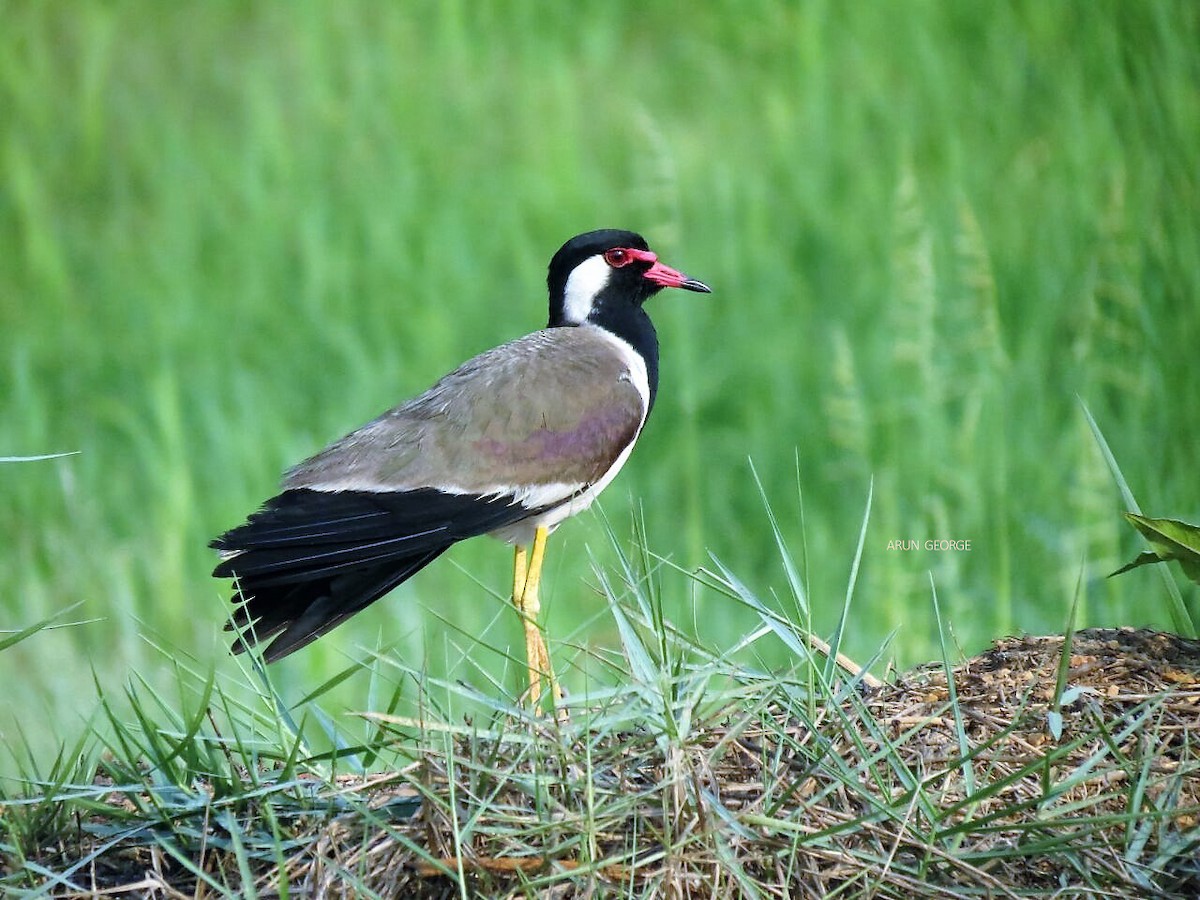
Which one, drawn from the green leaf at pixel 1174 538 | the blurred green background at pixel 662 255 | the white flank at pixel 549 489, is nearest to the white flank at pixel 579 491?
the white flank at pixel 549 489

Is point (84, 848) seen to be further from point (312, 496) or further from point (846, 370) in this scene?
point (846, 370)

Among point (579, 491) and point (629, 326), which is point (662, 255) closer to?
point (629, 326)

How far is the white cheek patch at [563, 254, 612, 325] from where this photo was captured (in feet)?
14.2

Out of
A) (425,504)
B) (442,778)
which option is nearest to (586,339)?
(425,504)

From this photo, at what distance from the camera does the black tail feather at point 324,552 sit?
10.9 feet

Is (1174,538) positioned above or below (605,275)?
below

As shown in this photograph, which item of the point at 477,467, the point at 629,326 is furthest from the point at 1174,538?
the point at 629,326

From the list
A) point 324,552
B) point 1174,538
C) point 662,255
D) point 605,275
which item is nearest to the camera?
point 1174,538

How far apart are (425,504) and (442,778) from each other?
4.80 ft

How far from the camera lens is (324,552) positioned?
3.37 meters

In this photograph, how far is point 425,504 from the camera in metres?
3.71

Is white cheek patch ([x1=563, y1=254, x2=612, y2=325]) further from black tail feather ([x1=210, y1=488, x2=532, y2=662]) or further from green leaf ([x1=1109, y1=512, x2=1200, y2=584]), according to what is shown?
green leaf ([x1=1109, y1=512, x2=1200, y2=584])

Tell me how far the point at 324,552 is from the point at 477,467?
1.86ft

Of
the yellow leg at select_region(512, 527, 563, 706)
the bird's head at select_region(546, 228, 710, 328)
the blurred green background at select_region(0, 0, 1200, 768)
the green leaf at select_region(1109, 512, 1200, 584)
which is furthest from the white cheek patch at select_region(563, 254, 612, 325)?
the green leaf at select_region(1109, 512, 1200, 584)
